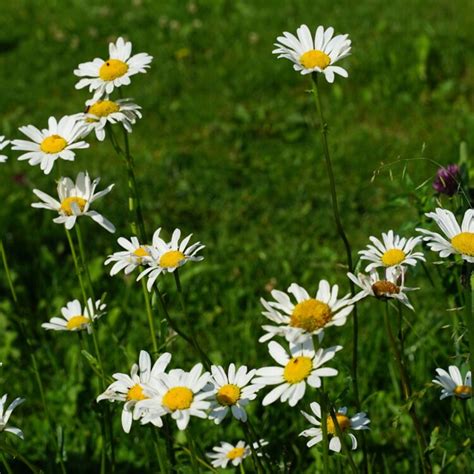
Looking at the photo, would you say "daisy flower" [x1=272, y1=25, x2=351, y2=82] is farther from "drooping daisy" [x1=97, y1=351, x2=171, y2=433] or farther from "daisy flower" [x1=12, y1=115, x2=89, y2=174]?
"drooping daisy" [x1=97, y1=351, x2=171, y2=433]

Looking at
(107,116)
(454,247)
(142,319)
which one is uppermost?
(107,116)

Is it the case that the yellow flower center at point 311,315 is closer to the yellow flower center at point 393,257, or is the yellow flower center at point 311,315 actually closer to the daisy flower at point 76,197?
the yellow flower center at point 393,257

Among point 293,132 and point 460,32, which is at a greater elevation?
point 460,32

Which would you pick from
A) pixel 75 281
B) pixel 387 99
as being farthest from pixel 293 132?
pixel 75 281

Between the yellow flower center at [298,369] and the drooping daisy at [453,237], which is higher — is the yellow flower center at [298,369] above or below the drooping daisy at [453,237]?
below

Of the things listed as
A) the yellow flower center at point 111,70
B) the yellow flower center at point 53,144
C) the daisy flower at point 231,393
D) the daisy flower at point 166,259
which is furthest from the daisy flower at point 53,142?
the daisy flower at point 231,393

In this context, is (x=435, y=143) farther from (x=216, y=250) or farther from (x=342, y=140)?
(x=216, y=250)

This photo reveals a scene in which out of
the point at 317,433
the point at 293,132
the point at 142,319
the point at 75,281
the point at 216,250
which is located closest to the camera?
the point at 317,433
